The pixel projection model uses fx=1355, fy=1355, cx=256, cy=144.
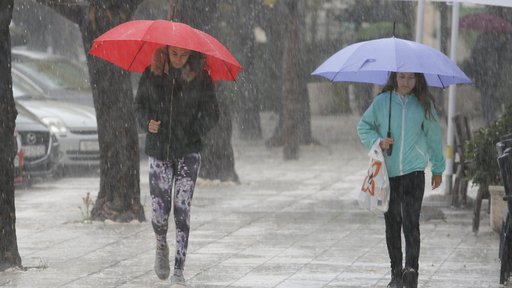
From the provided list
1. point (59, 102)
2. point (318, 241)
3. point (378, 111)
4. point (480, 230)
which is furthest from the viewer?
point (59, 102)

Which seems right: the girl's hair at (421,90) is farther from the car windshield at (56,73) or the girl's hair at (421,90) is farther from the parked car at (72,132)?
the car windshield at (56,73)

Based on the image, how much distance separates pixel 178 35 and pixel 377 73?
1632mm

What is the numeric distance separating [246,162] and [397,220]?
38.0 ft

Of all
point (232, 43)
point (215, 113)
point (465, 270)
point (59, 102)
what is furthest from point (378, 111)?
point (232, 43)

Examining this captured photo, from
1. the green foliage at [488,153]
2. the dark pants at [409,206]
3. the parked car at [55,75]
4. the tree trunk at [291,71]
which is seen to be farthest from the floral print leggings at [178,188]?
the tree trunk at [291,71]

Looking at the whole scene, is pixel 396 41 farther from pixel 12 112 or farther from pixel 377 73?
pixel 12 112

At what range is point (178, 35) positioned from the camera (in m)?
9.30

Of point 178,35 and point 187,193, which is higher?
point 178,35

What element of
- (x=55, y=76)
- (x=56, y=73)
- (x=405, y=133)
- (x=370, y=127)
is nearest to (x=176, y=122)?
(x=370, y=127)

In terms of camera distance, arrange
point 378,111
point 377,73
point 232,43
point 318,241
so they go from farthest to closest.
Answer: point 232,43 → point 318,241 → point 377,73 → point 378,111

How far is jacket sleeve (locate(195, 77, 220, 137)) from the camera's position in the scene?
9.49 m

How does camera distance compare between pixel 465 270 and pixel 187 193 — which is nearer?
pixel 187 193

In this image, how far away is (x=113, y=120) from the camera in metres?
13.1

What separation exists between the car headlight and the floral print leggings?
9.34m
